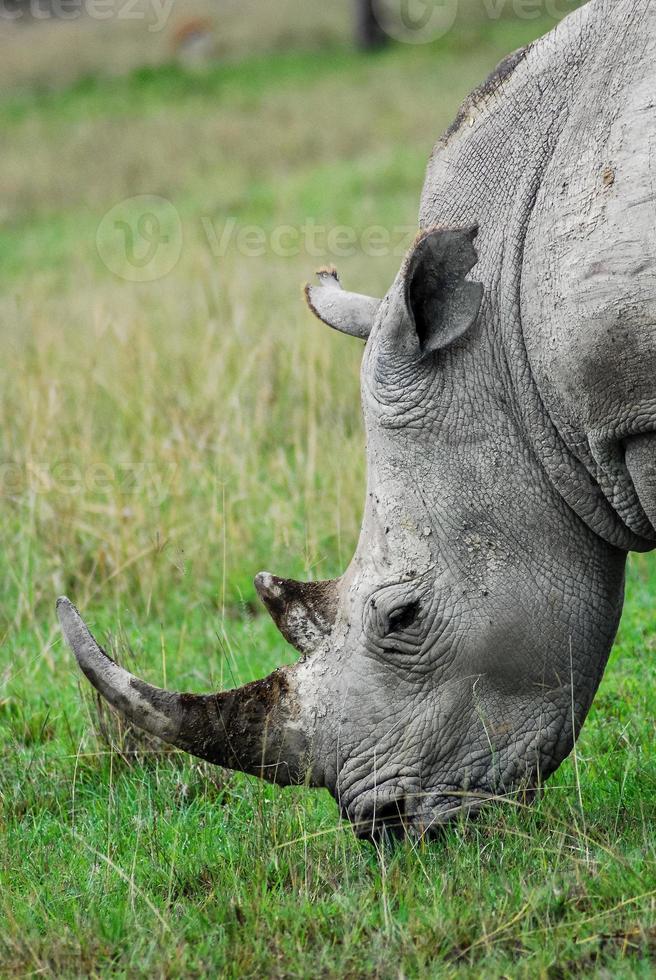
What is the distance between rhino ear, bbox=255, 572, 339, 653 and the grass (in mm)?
492

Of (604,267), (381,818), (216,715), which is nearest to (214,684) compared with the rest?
(216,715)

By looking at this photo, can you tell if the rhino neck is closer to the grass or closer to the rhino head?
the rhino head

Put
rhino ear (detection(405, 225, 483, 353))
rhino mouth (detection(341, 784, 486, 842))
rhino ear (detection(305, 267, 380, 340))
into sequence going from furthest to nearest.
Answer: rhino ear (detection(305, 267, 380, 340)), rhino mouth (detection(341, 784, 486, 842)), rhino ear (detection(405, 225, 483, 353))

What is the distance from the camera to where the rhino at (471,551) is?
338 centimetres

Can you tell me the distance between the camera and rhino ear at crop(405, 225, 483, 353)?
10.8ft

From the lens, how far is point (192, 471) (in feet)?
22.0

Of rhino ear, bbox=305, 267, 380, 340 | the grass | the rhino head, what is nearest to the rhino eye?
the rhino head

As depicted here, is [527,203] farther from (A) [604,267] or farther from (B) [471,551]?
(B) [471,551]

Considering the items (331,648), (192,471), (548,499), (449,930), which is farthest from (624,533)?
(192,471)

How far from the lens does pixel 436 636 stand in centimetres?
344

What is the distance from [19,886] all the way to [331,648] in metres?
1.03

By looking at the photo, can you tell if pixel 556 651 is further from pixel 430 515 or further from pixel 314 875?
pixel 314 875

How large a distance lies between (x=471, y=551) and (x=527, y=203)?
0.88m

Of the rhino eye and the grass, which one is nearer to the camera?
the grass
